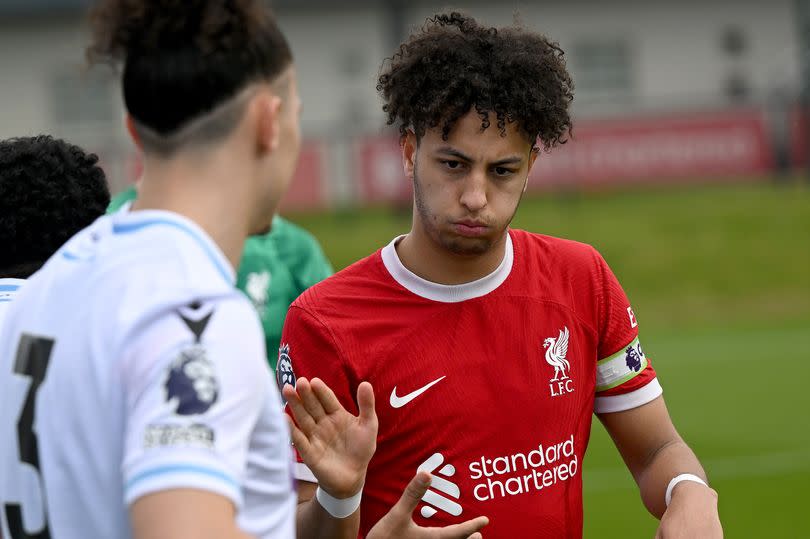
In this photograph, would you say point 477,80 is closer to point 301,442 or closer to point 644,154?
point 301,442

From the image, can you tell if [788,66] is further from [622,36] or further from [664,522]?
[664,522]

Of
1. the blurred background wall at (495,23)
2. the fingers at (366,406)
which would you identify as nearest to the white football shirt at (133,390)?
the fingers at (366,406)

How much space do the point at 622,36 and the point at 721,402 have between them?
23265mm

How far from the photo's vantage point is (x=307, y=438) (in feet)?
9.76

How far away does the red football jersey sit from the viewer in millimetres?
3477

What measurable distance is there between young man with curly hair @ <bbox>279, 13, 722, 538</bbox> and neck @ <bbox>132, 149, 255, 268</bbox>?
1.24 metres

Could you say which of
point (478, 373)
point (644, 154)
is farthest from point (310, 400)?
point (644, 154)

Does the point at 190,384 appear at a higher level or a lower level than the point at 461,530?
higher

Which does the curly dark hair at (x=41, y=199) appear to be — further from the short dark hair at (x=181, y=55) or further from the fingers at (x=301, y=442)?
the short dark hair at (x=181, y=55)

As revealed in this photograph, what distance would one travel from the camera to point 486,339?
358 centimetres

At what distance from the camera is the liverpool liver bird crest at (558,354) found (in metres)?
3.59

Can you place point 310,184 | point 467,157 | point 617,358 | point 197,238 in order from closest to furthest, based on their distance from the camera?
point 197,238 → point 467,157 → point 617,358 → point 310,184

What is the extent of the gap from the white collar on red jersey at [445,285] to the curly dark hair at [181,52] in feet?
4.71

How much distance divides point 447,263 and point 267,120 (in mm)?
1432
